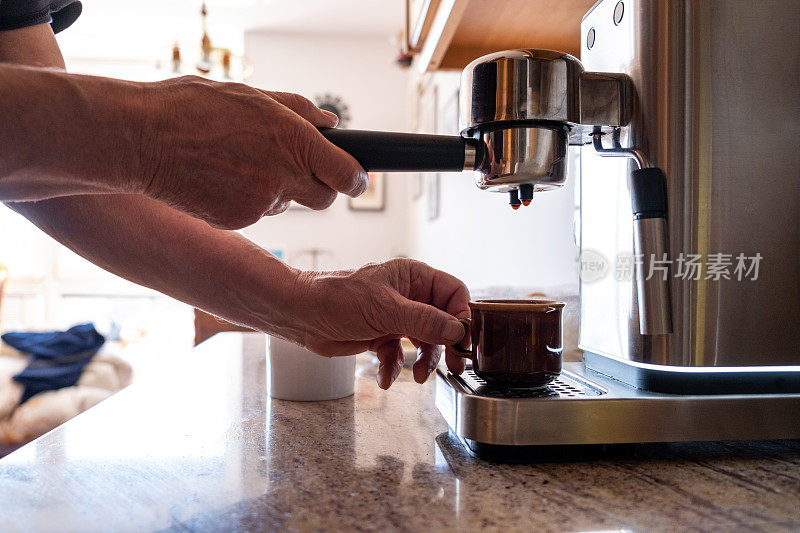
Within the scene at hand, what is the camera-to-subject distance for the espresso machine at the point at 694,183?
52 cm

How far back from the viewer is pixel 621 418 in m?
0.51

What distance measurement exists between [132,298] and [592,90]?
5.07m

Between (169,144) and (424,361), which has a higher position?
(169,144)

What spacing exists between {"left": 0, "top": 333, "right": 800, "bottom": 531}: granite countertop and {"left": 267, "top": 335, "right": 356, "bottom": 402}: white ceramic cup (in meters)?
0.08

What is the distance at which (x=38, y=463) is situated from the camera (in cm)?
52

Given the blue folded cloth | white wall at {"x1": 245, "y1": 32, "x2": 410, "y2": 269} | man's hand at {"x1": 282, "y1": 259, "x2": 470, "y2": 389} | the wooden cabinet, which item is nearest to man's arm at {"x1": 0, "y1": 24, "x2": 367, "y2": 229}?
man's hand at {"x1": 282, "y1": 259, "x2": 470, "y2": 389}

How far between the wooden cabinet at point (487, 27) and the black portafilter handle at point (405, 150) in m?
0.27

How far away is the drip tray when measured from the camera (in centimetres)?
50

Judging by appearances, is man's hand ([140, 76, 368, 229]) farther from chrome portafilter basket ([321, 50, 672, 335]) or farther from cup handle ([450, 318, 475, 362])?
cup handle ([450, 318, 475, 362])

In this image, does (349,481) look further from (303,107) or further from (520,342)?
(303,107)

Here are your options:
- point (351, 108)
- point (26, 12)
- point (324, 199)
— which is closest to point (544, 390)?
point (324, 199)

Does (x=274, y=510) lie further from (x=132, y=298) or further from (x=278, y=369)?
(x=132, y=298)

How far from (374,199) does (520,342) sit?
3.91 metres

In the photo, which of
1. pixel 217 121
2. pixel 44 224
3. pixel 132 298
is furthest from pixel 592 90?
pixel 132 298
